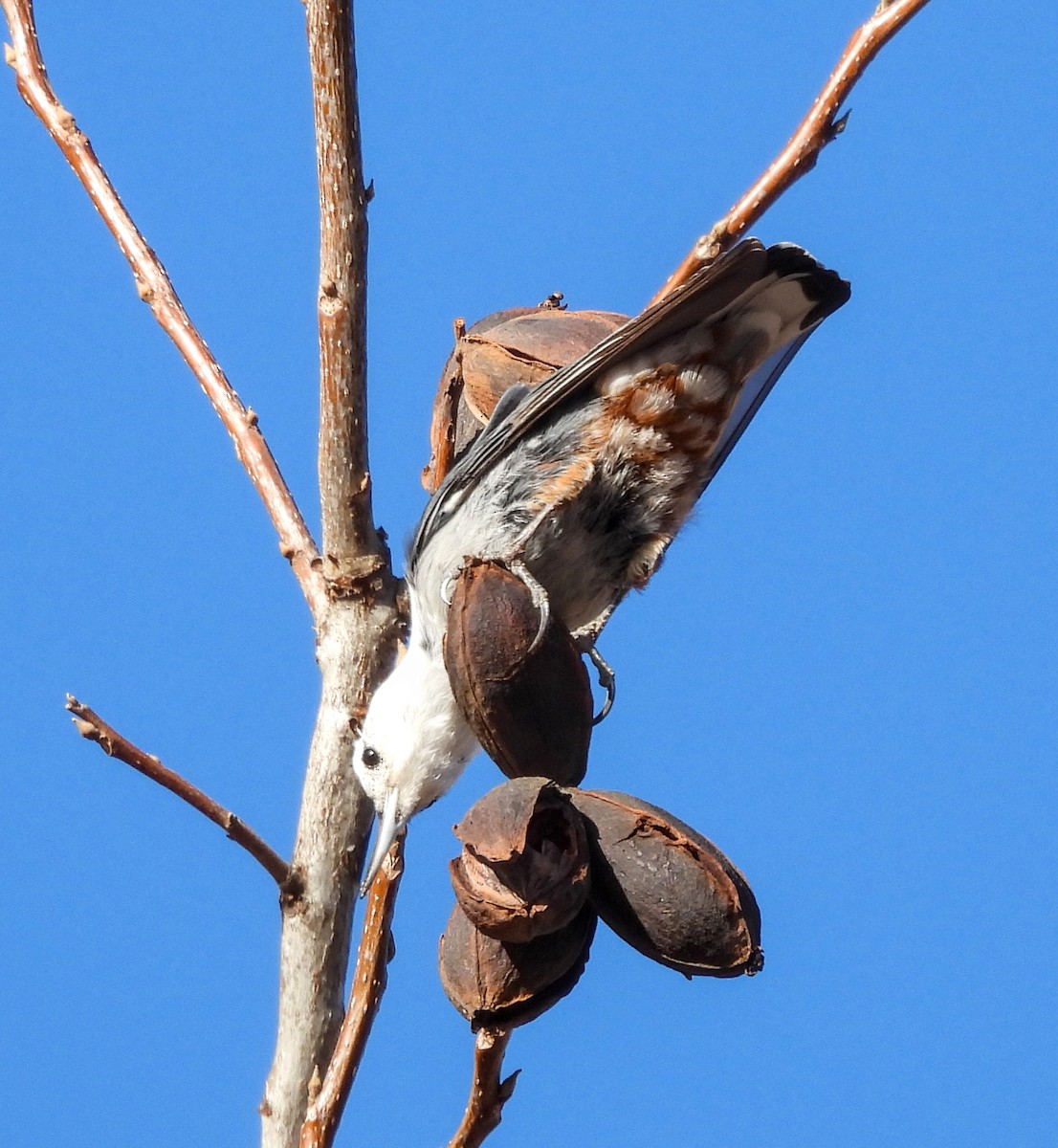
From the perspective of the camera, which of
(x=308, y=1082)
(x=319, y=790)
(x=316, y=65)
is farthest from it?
(x=319, y=790)

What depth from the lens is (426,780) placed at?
2734 mm

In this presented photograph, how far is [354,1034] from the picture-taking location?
1.84 m

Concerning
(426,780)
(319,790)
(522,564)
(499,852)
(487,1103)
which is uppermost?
(522,564)

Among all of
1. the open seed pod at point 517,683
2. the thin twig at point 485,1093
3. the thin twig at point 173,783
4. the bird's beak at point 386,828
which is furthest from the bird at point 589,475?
the thin twig at point 485,1093

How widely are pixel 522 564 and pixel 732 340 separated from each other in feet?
2.11

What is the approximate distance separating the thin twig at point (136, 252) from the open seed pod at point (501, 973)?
1.15 meters

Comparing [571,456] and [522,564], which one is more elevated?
[571,456]

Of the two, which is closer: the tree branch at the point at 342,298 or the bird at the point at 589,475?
the tree branch at the point at 342,298

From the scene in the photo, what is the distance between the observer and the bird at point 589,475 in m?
2.64

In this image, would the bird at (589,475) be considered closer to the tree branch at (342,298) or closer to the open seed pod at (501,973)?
the tree branch at (342,298)

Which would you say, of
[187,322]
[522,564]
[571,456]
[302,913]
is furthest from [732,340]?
[302,913]

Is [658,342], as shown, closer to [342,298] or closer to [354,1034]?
A: [342,298]

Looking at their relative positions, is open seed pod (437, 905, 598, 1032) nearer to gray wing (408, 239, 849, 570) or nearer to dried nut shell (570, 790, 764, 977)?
dried nut shell (570, 790, 764, 977)

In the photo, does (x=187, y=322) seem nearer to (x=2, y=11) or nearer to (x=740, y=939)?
(x=2, y=11)
